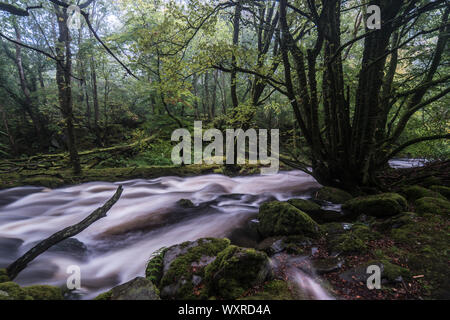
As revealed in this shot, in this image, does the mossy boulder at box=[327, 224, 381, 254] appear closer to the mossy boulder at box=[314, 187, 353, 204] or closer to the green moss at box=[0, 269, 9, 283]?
the mossy boulder at box=[314, 187, 353, 204]

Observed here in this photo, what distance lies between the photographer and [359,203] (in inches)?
181

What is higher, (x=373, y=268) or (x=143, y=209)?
(x=373, y=268)

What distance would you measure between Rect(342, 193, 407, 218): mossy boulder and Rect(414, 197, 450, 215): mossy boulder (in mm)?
265

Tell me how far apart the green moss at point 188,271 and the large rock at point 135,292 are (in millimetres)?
352

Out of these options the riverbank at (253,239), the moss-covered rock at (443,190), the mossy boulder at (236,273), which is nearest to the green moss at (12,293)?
the riverbank at (253,239)

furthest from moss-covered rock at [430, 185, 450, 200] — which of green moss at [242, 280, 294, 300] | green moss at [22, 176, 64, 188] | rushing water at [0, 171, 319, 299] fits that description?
green moss at [22, 176, 64, 188]

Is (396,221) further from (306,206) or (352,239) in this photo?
(306,206)

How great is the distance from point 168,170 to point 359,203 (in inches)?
289

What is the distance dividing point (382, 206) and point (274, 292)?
3381 millimetres

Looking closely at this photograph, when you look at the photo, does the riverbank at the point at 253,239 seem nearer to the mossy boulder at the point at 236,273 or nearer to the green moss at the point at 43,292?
the mossy boulder at the point at 236,273

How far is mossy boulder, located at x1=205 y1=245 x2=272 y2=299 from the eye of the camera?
230 cm

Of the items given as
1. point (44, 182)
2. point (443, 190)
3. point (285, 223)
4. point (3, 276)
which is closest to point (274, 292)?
point (285, 223)
